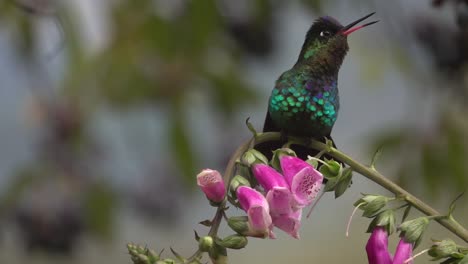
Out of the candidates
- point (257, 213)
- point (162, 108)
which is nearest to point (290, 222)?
point (257, 213)

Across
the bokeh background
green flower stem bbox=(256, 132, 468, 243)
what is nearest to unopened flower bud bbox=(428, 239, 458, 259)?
green flower stem bbox=(256, 132, 468, 243)

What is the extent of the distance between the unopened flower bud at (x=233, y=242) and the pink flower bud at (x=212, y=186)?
1.1 inches

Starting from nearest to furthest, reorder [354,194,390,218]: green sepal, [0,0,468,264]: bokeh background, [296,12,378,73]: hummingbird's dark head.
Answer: [296,12,378,73]: hummingbird's dark head
[354,194,390,218]: green sepal
[0,0,468,264]: bokeh background

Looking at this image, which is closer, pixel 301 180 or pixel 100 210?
pixel 301 180

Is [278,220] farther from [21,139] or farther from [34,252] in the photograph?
[21,139]

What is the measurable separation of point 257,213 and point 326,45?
0.13 metres

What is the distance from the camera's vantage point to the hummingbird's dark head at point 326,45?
2.34ft

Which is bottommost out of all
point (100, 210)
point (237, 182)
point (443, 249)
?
point (443, 249)

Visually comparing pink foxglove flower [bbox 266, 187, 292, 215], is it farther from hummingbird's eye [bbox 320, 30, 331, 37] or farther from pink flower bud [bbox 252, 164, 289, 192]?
hummingbird's eye [bbox 320, 30, 331, 37]

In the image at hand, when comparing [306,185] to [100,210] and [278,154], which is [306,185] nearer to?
[278,154]

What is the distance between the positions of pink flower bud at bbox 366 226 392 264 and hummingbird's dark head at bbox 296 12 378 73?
16 cm

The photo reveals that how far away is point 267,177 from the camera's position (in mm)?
771

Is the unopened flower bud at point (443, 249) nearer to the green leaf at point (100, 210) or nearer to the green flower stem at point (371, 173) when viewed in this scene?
the green flower stem at point (371, 173)

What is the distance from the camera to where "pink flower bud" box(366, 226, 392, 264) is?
79 cm
